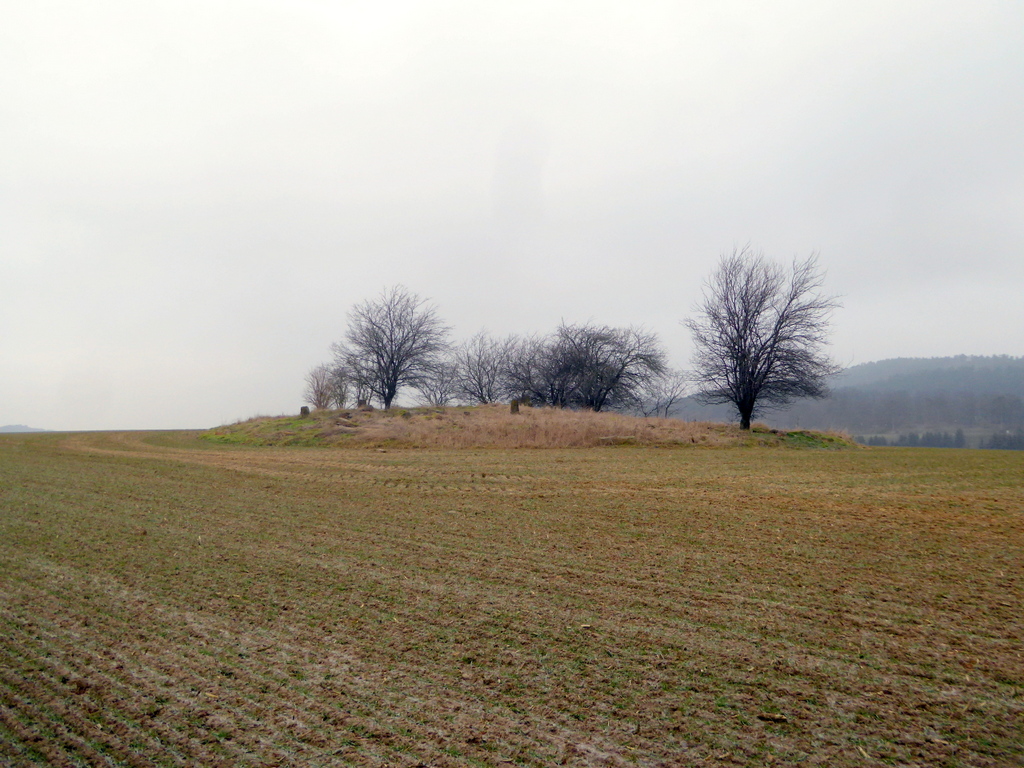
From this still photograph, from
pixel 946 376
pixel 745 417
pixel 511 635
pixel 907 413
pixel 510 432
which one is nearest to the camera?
pixel 511 635

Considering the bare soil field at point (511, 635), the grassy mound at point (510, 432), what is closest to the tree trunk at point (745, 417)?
the grassy mound at point (510, 432)

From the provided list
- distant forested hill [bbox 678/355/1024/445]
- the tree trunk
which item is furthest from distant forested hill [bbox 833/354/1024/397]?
the tree trunk

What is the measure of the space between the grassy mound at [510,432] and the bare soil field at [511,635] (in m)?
12.6

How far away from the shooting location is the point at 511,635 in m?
3.89

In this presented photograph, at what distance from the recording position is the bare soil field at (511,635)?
2.73m

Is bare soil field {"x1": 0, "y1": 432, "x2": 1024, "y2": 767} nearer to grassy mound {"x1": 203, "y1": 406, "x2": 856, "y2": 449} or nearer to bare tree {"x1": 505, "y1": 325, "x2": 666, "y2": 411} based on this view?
grassy mound {"x1": 203, "y1": 406, "x2": 856, "y2": 449}

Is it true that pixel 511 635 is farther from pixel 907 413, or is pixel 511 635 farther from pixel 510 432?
pixel 907 413

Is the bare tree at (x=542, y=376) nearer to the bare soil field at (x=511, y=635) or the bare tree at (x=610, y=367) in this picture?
the bare tree at (x=610, y=367)

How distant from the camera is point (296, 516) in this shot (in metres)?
7.76

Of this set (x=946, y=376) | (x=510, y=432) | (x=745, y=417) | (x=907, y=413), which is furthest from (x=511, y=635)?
(x=946, y=376)

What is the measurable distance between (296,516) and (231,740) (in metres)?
5.27

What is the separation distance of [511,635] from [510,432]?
17453mm

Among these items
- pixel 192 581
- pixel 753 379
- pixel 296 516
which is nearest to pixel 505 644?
pixel 192 581

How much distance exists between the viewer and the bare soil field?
2730 millimetres
